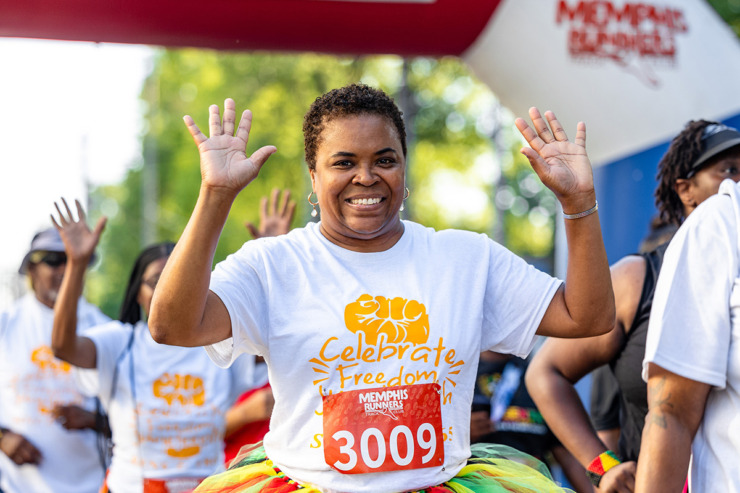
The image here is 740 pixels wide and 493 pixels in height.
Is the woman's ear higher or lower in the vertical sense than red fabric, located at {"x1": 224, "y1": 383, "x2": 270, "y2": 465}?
higher

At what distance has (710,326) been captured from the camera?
226cm

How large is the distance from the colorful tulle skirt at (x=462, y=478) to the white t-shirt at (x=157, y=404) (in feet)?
5.46

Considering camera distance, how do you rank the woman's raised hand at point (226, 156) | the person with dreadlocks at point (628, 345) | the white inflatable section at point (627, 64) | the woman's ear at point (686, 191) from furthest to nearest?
1. the white inflatable section at point (627, 64)
2. the woman's ear at point (686, 191)
3. the person with dreadlocks at point (628, 345)
4. the woman's raised hand at point (226, 156)

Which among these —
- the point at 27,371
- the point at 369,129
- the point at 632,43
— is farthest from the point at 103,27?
the point at 369,129

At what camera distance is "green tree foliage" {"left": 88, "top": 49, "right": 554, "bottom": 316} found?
2159cm

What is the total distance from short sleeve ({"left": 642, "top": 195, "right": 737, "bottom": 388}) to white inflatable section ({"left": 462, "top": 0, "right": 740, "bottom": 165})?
288 cm

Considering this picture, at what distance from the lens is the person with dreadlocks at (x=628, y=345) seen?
2809mm

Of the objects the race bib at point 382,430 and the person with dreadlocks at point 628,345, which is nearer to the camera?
the race bib at point 382,430

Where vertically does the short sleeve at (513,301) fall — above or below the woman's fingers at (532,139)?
below

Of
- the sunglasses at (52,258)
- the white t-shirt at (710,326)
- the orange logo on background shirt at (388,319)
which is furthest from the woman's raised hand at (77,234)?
the white t-shirt at (710,326)

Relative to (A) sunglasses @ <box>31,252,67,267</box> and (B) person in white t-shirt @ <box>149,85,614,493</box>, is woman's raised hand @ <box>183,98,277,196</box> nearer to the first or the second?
(B) person in white t-shirt @ <box>149,85,614,493</box>

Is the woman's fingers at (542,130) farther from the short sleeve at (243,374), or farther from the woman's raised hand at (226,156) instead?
the short sleeve at (243,374)

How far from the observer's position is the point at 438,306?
221 cm

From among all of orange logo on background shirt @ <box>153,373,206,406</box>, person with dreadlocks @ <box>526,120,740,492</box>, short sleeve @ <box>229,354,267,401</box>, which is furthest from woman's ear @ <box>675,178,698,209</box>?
orange logo on background shirt @ <box>153,373,206,406</box>
